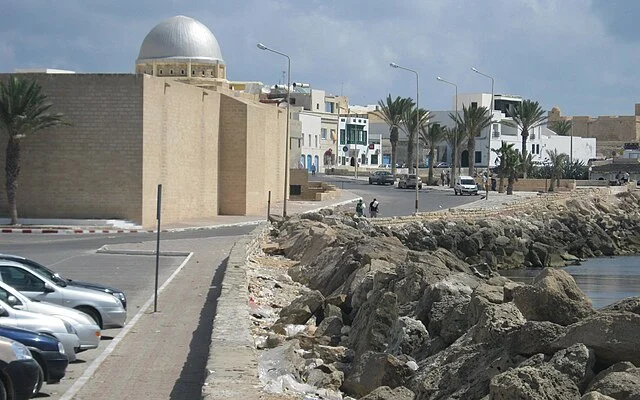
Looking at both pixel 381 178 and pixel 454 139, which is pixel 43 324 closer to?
pixel 454 139

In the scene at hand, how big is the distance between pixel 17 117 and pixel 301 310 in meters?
25.9

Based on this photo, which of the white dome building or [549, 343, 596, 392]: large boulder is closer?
[549, 343, 596, 392]: large boulder

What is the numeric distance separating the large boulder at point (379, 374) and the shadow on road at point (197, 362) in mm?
1786

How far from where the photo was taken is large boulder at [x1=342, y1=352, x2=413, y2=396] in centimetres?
1174

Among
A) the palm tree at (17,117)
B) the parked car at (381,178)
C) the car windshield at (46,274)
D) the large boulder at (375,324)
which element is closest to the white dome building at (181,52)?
the parked car at (381,178)

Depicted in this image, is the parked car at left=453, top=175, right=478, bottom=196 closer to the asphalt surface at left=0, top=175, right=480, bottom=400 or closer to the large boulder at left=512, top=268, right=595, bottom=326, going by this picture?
the asphalt surface at left=0, top=175, right=480, bottom=400

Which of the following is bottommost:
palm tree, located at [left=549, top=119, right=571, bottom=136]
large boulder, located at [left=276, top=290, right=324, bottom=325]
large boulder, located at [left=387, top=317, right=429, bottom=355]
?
large boulder, located at [left=276, top=290, right=324, bottom=325]

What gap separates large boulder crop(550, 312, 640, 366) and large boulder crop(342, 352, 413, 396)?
2.52 meters

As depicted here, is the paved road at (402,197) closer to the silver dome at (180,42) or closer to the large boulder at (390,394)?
the silver dome at (180,42)

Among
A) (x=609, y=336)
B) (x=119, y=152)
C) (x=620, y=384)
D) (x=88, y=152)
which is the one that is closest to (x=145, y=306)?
(x=609, y=336)

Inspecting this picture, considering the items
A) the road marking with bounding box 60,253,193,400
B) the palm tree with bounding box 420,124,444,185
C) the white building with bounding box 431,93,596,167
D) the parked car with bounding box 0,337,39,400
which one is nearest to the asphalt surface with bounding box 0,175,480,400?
the road marking with bounding box 60,253,193,400

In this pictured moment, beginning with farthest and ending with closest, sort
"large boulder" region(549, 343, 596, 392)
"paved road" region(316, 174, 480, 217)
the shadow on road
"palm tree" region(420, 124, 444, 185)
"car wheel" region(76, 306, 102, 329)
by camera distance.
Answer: "palm tree" region(420, 124, 444, 185)
"paved road" region(316, 174, 480, 217)
"car wheel" region(76, 306, 102, 329)
the shadow on road
"large boulder" region(549, 343, 596, 392)

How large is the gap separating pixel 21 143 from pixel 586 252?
28.0 m

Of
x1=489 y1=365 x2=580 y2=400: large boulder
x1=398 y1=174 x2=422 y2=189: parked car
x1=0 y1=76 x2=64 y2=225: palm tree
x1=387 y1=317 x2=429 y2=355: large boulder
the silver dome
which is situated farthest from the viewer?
x1=398 y1=174 x2=422 y2=189: parked car
